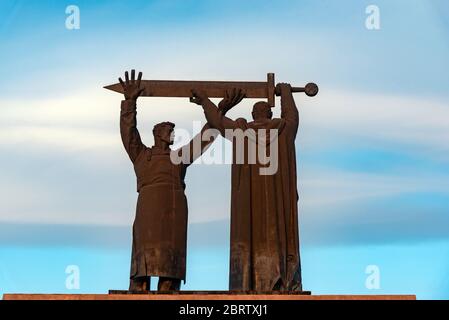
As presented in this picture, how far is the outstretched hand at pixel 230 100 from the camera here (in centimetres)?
1892

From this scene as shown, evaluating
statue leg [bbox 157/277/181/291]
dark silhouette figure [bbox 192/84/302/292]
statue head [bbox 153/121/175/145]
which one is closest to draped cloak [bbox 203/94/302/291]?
dark silhouette figure [bbox 192/84/302/292]

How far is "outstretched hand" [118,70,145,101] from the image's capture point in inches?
745

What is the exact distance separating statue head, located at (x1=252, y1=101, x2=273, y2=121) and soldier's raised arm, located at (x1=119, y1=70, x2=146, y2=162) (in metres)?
1.83

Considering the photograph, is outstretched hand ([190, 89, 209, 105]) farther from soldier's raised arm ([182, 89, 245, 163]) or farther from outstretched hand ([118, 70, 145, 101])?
outstretched hand ([118, 70, 145, 101])

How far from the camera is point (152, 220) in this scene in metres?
18.4

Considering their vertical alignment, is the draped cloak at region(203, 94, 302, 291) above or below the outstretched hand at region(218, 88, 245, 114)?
below

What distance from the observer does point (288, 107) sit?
62.4 ft

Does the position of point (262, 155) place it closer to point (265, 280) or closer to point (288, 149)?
point (288, 149)

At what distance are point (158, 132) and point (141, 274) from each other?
2306 mm

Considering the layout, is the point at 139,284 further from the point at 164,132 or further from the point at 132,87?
the point at 132,87

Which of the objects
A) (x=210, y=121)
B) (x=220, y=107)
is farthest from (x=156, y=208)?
(x=220, y=107)

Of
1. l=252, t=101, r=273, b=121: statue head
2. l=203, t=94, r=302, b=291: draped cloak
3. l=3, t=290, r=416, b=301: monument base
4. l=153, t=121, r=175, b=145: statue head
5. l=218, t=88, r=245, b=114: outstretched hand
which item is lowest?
l=3, t=290, r=416, b=301: monument base

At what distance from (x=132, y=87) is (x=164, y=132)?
88cm

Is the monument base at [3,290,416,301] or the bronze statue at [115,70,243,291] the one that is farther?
the bronze statue at [115,70,243,291]
